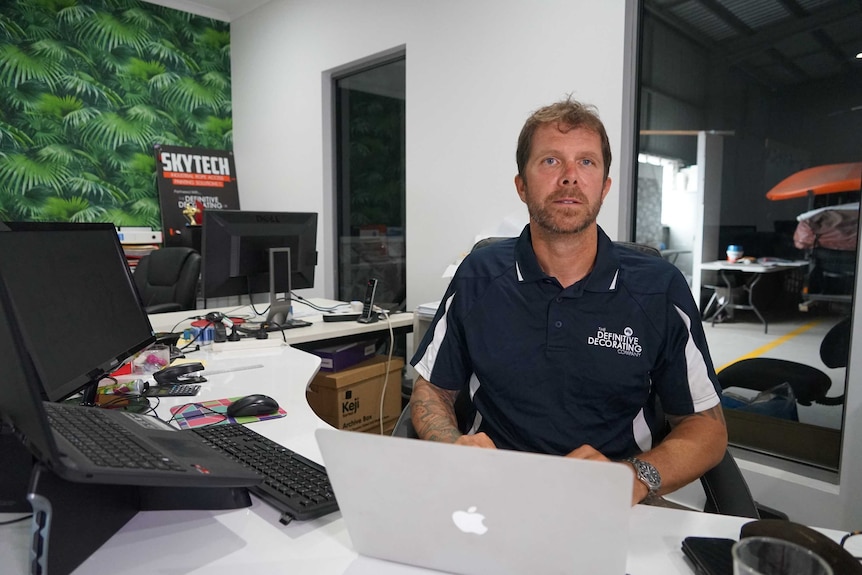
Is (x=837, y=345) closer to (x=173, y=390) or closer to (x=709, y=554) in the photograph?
(x=709, y=554)

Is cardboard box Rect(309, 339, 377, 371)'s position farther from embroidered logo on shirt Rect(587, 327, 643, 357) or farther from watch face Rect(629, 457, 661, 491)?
watch face Rect(629, 457, 661, 491)

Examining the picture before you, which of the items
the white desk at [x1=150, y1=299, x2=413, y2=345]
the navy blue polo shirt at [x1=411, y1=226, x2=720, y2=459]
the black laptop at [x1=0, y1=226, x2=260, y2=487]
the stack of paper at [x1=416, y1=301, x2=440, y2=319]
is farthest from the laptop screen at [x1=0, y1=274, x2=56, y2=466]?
the stack of paper at [x1=416, y1=301, x2=440, y2=319]

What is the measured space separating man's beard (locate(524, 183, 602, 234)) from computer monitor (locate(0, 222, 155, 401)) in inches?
41.3

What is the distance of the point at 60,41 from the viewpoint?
419 centimetres

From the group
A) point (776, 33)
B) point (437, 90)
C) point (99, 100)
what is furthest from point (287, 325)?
point (99, 100)

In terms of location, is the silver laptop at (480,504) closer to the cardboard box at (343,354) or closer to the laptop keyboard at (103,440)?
the laptop keyboard at (103,440)

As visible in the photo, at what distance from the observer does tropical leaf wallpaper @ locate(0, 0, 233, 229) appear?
405 centimetres

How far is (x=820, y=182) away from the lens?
2.14m

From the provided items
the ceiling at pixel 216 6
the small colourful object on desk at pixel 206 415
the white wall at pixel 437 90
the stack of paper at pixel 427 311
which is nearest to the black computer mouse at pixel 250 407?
the small colourful object on desk at pixel 206 415

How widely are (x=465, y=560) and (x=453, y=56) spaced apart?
306 centimetres

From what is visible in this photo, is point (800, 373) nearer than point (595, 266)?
No

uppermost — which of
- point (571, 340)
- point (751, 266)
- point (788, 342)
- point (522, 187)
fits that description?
point (522, 187)

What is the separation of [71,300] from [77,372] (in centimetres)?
15

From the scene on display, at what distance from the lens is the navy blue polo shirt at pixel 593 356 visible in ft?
4.13
